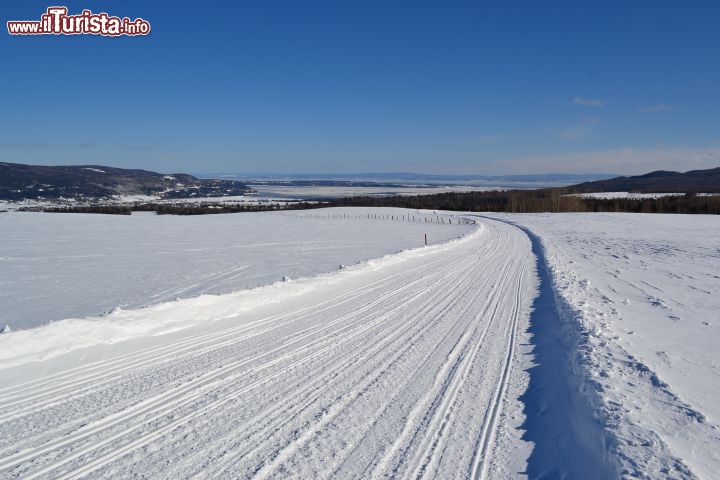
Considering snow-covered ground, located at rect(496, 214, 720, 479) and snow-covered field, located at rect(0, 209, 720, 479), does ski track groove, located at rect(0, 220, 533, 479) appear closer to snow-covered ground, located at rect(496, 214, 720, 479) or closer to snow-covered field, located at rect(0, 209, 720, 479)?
snow-covered field, located at rect(0, 209, 720, 479)

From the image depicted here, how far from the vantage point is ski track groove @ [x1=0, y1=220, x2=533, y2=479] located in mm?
4418

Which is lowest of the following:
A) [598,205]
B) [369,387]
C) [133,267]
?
[133,267]

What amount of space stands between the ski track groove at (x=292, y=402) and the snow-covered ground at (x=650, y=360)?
1.23 meters

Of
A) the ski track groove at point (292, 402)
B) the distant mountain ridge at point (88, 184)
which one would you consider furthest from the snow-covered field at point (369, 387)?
the distant mountain ridge at point (88, 184)

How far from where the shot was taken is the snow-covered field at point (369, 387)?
14.8 feet

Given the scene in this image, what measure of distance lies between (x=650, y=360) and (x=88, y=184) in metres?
168

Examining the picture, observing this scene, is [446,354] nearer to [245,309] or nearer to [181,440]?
[181,440]

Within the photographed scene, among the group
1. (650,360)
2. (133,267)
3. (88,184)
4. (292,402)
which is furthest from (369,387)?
(88,184)

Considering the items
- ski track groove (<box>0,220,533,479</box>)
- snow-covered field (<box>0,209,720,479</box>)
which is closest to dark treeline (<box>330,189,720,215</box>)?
snow-covered field (<box>0,209,720,479</box>)

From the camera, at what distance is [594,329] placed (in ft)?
30.2

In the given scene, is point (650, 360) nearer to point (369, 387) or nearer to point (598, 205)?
point (369, 387)

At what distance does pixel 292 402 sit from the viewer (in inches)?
227

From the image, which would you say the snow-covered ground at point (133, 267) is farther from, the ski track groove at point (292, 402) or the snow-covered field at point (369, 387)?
the ski track groove at point (292, 402)

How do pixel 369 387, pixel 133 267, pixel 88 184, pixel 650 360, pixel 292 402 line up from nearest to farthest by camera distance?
pixel 292 402 → pixel 369 387 → pixel 650 360 → pixel 133 267 → pixel 88 184
